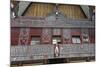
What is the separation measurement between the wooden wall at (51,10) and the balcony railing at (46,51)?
260mm

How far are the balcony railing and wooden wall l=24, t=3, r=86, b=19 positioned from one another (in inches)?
10.2

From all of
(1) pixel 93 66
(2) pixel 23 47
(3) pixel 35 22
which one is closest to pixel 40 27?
(3) pixel 35 22

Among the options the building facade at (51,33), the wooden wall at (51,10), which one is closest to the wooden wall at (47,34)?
the building facade at (51,33)

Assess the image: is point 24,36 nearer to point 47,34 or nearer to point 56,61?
point 47,34

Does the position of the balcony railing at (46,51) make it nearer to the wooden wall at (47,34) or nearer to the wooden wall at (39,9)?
the wooden wall at (47,34)

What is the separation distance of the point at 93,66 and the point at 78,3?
579mm

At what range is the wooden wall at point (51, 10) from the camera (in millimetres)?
1359

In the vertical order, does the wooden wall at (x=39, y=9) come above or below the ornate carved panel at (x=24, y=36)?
above

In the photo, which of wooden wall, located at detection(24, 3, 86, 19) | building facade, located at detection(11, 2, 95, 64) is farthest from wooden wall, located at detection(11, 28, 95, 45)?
wooden wall, located at detection(24, 3, 86, 19)

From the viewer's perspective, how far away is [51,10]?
4.58 ft

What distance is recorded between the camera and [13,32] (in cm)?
130

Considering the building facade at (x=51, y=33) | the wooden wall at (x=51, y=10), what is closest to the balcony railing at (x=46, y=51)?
the building facade at (x=51, y=33)


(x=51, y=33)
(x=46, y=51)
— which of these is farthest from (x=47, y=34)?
(x=46, y=51)

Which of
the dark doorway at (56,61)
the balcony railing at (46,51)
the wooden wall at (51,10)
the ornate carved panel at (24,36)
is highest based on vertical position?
the wooden wall at (51,10)
